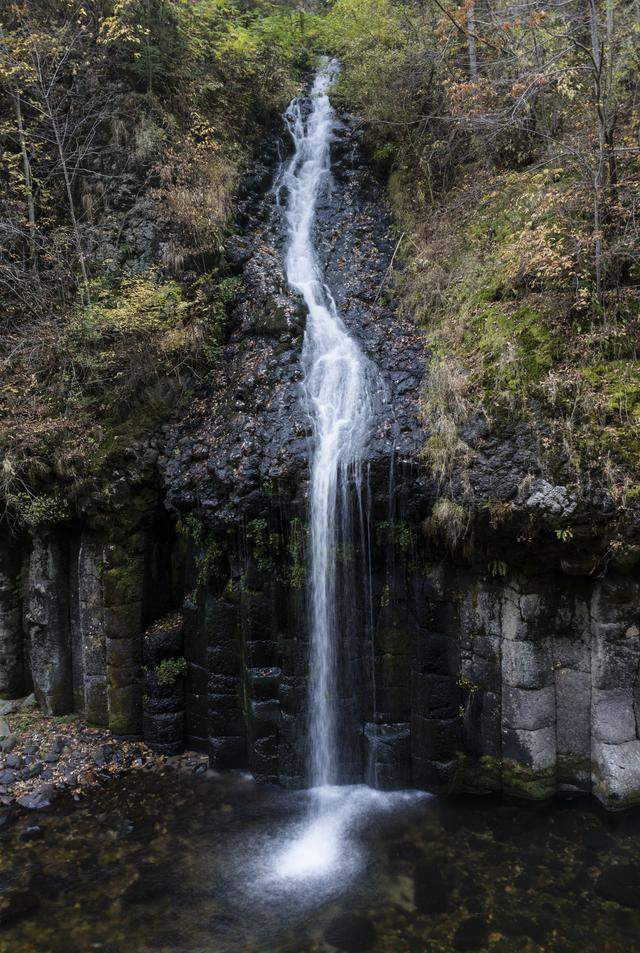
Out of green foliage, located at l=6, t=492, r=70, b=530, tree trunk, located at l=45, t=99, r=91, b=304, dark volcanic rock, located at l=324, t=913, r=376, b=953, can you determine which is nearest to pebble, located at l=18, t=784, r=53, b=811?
green foliage, located at l=6, t=492, r=70, b=530

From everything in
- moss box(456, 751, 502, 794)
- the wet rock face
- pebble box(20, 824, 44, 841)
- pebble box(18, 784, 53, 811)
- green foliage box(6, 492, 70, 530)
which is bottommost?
pebble box(20, 824, 44, 841)

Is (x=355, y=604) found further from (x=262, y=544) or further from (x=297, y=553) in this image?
(x=262, y=544)

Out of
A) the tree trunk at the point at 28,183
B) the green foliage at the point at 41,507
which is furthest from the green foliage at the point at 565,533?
the tree trunk at the point at 28,183

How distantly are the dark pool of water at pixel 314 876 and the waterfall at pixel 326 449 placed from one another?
1.11 metres

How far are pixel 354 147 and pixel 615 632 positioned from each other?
11842mm

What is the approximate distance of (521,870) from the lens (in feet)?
20.3

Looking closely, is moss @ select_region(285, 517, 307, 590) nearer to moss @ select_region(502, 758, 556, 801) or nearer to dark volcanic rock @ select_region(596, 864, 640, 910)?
moss @ select_region(502, 758, 556, 801)

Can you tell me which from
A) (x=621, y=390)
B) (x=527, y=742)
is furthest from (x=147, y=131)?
(x=527, y=742)

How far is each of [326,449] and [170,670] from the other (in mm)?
4131

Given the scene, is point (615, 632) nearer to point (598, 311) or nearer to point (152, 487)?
point (598, 311)

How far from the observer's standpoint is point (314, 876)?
638 cm

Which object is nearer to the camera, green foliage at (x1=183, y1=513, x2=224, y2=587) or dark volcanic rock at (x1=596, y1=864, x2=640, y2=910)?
dark volcanic rock at (x1=596, y1=864, x2=640, y2=910)

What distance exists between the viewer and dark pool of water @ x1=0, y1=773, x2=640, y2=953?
5.52m

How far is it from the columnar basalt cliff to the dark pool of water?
559 millimetres
